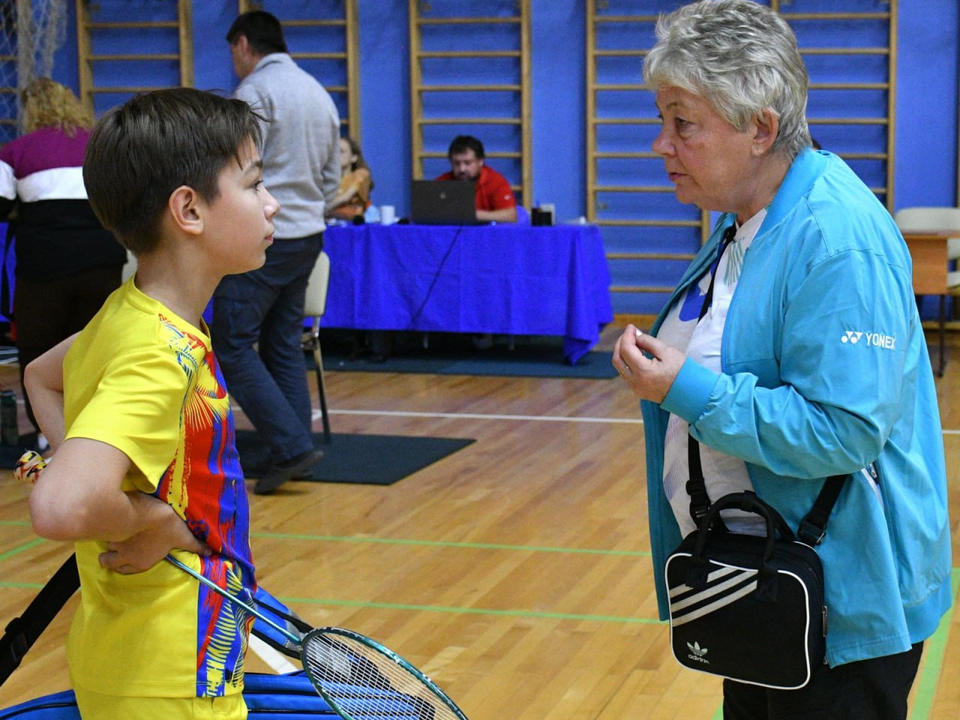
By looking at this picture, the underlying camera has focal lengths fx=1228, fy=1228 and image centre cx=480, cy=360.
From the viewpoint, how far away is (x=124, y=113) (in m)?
1.33

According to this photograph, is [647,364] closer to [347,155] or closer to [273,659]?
[273,659]

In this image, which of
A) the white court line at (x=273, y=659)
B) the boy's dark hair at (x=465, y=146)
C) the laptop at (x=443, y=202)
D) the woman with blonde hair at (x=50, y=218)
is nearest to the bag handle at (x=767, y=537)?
the white court line at (x=273, y=659)

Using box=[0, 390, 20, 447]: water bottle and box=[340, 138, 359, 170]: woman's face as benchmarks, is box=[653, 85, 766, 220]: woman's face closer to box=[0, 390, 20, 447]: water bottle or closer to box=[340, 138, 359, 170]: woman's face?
box=[0, 390, 20, 447]: water bottle

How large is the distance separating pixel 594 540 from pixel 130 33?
782cm

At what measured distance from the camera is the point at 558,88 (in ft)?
30.9

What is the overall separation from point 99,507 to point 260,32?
3895 mm

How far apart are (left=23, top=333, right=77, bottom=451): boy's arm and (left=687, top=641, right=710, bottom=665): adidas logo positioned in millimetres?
794

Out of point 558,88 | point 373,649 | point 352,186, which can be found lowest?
point 373,649

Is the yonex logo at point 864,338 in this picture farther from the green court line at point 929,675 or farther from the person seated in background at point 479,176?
the person seated in background at point 479,176

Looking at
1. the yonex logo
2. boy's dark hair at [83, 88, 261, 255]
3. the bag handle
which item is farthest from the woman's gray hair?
boy's dark hair at [83, 88, 261, 255]

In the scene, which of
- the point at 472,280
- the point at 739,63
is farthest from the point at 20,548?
the point at 472,280

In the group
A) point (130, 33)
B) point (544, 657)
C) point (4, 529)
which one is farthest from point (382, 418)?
point (130, 33)

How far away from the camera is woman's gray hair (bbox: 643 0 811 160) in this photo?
1.49 meters

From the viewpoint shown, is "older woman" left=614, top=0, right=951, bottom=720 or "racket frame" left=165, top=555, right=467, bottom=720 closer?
"racket frame" left=165, top=555, right=467, bottom=720
